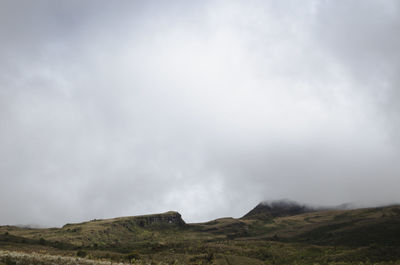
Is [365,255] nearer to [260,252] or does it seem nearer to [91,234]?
[260,252]

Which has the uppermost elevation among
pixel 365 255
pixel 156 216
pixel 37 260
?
pixel 156 216

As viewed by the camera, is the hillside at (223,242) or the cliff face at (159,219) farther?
the cliff face at (159,219)

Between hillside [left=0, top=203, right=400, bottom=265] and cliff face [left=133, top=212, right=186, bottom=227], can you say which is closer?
hillside [left=0, top=203, right=400, bottom=265]

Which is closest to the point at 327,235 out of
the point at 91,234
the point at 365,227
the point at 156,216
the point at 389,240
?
the point at 365,227

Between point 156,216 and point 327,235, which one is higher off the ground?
point 156,216

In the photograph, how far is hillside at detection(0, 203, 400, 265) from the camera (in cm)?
5544

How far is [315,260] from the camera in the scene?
56.9 m

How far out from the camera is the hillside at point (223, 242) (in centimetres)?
5544

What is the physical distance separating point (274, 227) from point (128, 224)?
85.2 m

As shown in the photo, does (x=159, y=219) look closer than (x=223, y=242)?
No

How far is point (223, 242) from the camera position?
9519 centimetres

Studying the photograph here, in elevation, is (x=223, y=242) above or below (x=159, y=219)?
below

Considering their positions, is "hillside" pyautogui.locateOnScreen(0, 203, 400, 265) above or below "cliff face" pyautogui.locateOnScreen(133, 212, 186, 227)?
below

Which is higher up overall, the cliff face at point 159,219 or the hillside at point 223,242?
the cliff face at point 159,219
